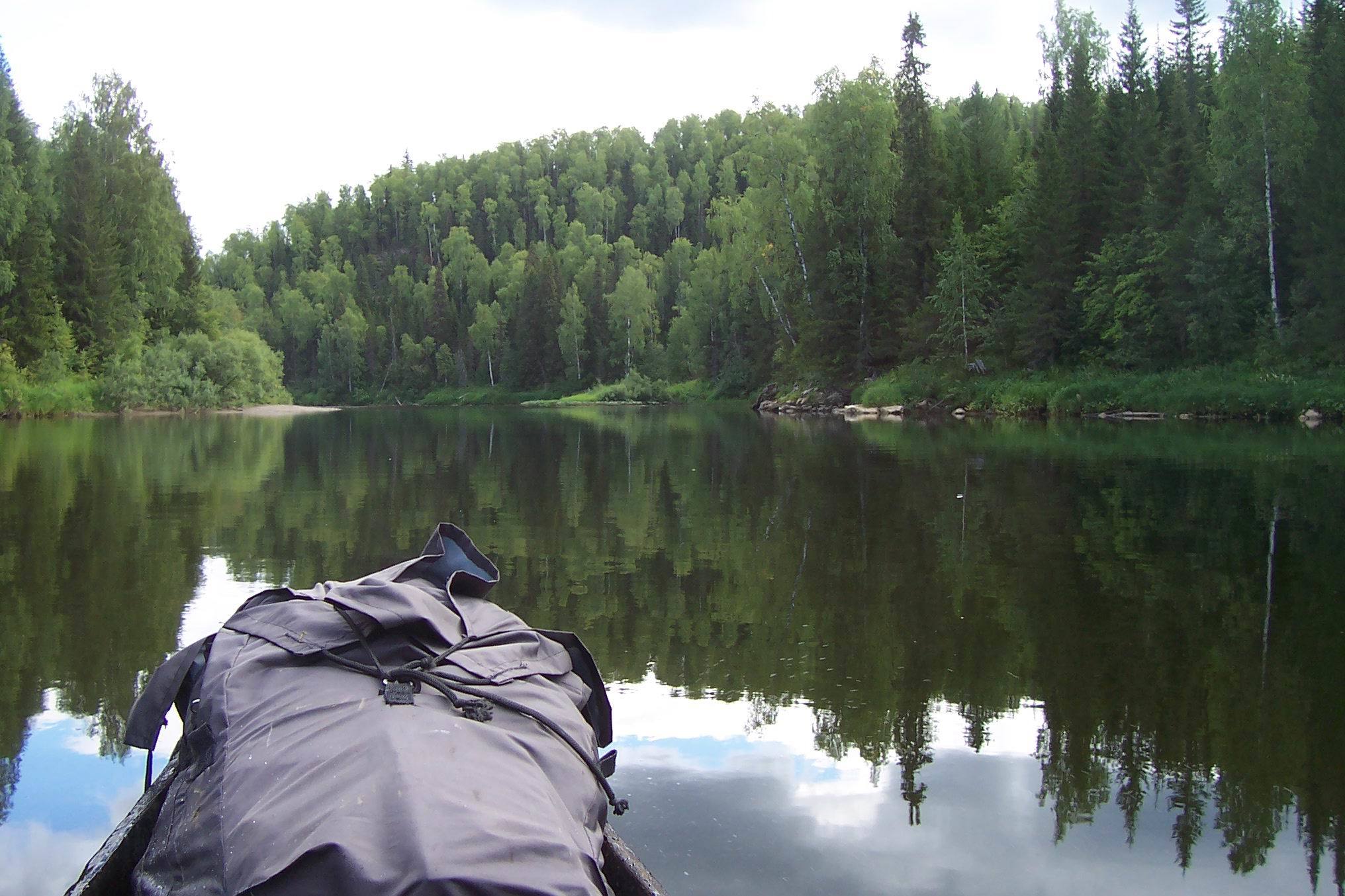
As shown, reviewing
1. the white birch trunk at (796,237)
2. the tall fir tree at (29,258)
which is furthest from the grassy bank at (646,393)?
the tall fir tree at (29,258)

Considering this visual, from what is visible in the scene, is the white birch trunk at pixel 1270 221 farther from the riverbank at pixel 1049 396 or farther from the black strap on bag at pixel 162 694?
the black strap on bag at pixel 162 694

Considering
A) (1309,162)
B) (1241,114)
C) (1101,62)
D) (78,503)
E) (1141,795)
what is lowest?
(1141,795)

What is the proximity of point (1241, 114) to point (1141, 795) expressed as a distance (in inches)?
1344

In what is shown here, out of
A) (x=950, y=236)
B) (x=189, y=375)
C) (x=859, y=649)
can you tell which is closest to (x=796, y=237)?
(x=950, y=236)

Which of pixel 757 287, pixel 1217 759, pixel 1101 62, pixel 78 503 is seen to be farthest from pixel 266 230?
pixel 1217 759

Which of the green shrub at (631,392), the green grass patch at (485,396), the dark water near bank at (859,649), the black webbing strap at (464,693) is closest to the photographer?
the black webbing strap at (464,693)

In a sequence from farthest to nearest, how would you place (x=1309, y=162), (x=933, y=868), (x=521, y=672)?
(x=1309, y=162) < (x=933, y=868) < (x=521, y=672)

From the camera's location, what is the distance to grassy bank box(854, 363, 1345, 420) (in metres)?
29.2

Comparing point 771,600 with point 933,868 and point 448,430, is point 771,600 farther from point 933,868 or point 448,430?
point 448,430

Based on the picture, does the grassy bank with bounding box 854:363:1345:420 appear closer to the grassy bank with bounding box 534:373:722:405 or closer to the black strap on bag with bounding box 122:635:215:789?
the grassy bank with bounding box 534:373:722:405

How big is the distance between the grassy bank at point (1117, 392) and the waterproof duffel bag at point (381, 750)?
30.6 metres

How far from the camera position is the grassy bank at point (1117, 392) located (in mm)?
29172

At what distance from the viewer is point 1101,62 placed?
56344 millimetres

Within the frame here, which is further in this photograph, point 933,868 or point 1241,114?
point 1241,114
